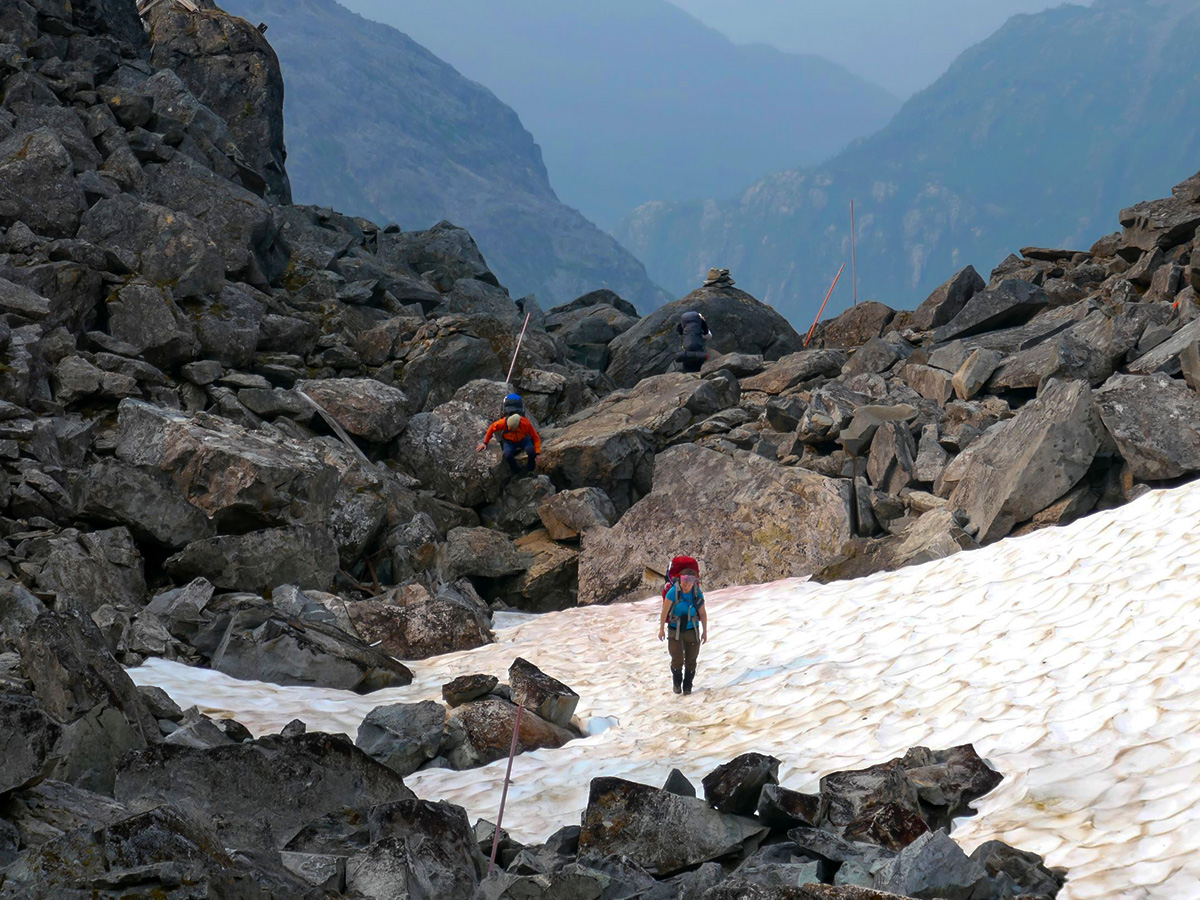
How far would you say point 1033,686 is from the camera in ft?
44.4

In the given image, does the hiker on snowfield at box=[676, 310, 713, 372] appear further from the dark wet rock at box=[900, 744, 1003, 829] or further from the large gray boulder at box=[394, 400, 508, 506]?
the dark wet rock at box=[900, 744, 1003, 829]

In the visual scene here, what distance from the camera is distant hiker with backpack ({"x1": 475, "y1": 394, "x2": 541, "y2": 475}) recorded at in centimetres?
2594

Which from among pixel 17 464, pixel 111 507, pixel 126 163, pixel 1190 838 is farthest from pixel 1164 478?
pixel 126 163

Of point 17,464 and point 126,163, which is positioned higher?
point 126,163

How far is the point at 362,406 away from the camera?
89.7 feet

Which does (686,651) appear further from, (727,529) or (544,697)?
(727,529)

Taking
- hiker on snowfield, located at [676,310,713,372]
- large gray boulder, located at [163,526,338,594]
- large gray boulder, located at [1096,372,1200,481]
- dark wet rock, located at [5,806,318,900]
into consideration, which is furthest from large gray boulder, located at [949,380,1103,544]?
dark wet rock, located at [5,806,318,900]

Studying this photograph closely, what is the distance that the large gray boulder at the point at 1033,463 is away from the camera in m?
19.3

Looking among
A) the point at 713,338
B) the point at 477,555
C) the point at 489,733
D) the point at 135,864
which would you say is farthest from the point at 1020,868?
the point at 713,338

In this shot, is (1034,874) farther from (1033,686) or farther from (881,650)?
(881,650)

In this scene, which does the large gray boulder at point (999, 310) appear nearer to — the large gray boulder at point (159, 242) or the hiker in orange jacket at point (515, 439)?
the hiker in orange jacket at point (515, 439)

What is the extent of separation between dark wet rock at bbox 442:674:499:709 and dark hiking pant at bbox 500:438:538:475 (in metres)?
11.0

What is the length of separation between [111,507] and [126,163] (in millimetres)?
20861

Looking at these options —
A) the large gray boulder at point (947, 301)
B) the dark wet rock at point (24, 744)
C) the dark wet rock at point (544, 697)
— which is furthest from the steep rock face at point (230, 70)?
the dark wet rock at point (24, 744)
